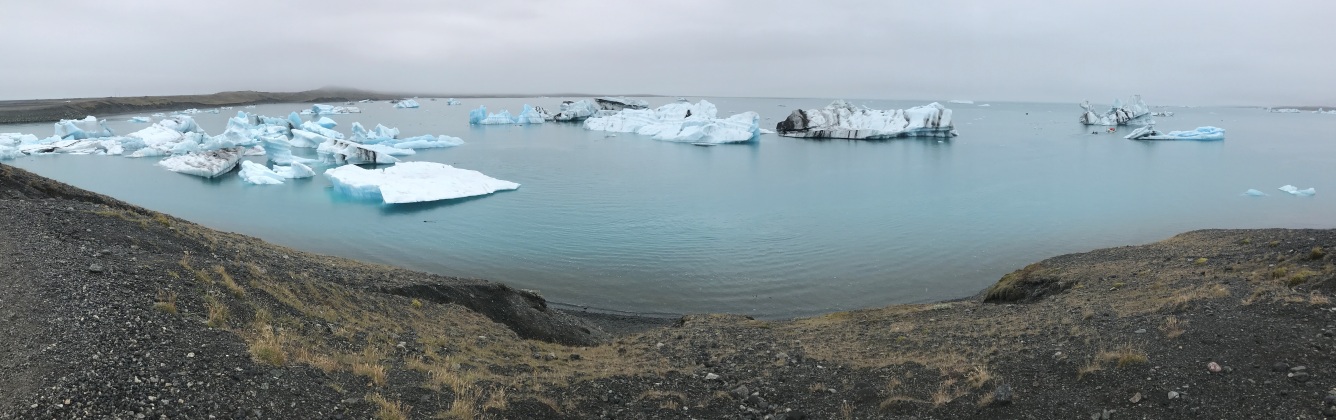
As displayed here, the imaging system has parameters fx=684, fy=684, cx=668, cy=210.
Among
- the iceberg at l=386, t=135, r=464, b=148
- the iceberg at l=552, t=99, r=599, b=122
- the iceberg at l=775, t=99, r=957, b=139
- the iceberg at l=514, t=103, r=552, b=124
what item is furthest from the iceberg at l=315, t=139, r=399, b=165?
the iceberg at l=552, t=99, r=599, b=122

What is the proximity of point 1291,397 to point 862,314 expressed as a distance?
7.76 meters

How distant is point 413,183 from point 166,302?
25.2 m

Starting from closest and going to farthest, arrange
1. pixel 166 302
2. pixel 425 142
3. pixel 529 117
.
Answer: pixel 166 302 → pixel 425 142 → pixel 529 117

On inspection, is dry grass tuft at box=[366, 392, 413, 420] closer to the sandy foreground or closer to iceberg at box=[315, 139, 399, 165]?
the sandy foreground

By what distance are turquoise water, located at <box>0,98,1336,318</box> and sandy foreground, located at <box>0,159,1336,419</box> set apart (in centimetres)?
599

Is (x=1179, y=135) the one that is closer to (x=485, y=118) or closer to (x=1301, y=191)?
(x=1301, y=191)

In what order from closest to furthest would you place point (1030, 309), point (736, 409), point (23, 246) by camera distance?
point (736, 409), point (23, 246), point (1030, 309)

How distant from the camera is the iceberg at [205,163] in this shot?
1459 inches

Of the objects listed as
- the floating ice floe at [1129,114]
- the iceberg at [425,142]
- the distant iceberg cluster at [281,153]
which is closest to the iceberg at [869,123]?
the floating ice floe at [1129,114]

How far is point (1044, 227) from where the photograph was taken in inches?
993

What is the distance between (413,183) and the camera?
30.6 meters

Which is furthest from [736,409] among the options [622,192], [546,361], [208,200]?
[208,200]

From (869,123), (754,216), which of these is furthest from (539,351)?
(869,123)

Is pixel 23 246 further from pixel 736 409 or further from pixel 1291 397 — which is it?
Answer: pixel 1291 397
